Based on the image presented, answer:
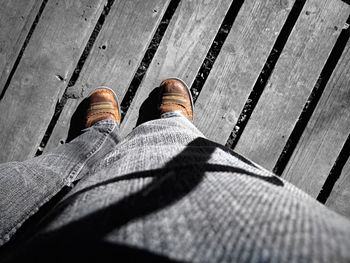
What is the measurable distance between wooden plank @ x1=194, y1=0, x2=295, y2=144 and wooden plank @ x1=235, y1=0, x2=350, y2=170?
0.10 m

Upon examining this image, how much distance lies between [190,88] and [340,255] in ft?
4.05

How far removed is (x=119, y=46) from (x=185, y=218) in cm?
118

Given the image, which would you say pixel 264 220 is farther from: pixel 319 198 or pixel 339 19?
pixel 339 19

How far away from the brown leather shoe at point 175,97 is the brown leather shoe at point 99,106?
255mm

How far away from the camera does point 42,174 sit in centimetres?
111

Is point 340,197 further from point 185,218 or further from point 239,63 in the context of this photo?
point 185,218

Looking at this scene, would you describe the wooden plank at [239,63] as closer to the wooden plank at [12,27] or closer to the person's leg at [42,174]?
the person's leg at [42,174]

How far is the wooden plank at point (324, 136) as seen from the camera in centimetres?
158

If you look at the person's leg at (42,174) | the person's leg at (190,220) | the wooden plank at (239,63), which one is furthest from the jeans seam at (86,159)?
the wooden plank at (239,63)

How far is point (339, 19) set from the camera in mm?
1572

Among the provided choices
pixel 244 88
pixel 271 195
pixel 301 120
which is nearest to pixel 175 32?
pixel 244 88

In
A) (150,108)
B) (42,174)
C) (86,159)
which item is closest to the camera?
(42,174)

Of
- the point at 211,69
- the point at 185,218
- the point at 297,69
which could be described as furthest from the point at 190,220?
the point at 297,69

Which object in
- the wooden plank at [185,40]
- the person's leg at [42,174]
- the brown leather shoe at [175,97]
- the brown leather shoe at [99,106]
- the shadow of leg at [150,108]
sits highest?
the wooden plank at [185,40]
